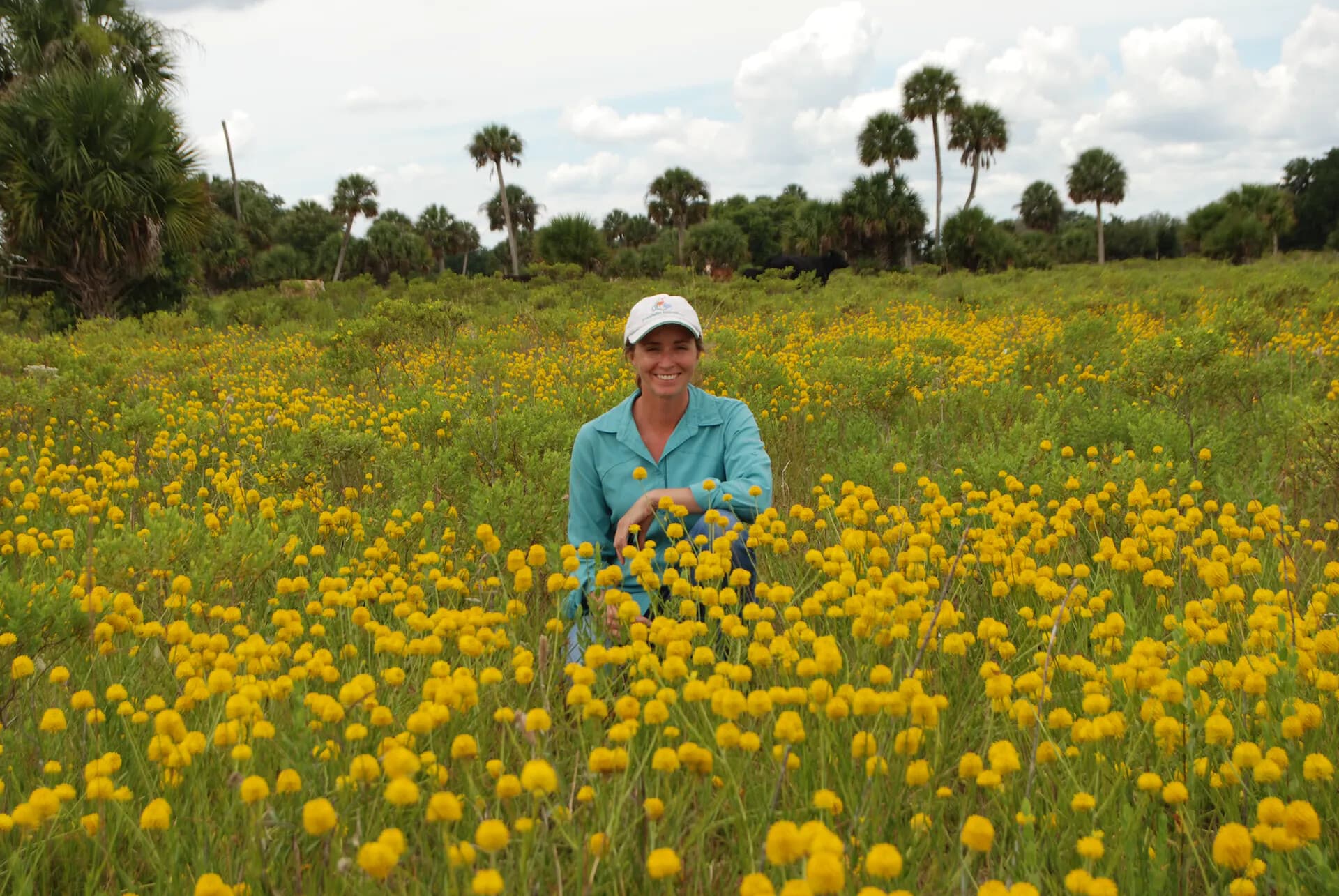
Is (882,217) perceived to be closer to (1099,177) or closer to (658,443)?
(1099,177)

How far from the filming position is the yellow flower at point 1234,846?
1201 millimetres

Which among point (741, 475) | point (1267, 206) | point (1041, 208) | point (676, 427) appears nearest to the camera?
A: point (741, 475)

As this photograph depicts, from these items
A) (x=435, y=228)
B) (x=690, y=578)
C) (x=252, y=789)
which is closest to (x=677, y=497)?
(x=690, y=578)

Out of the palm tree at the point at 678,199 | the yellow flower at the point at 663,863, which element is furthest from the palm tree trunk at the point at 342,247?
the yellow flower at the point at 663,863

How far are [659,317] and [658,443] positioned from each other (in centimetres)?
50

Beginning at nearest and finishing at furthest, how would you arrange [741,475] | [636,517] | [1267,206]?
[636,517]
[741,475]
[1267,206]

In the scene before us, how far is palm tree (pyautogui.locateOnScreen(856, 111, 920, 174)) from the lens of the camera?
42.8 metres

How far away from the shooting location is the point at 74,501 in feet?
13.3

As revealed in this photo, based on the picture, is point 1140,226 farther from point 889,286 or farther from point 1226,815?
point 1226,815

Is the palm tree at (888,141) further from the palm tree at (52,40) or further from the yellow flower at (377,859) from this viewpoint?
the yellow flower at (377,859)

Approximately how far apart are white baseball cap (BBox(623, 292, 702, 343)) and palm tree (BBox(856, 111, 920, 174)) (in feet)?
140

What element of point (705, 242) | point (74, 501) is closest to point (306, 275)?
point (705, 242)

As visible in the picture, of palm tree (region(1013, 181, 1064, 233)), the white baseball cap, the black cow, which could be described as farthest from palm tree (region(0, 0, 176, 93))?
palm tree (region(1013, 181, 1064, 233))

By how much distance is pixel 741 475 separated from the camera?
3.04m
